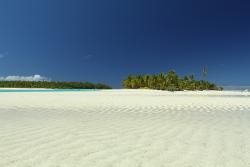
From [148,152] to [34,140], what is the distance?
2.32 metres

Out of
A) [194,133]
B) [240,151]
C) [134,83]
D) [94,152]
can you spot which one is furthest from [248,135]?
[134,83]

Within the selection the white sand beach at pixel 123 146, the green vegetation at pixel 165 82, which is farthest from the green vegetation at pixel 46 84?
the white sand beach at pixel 123 146

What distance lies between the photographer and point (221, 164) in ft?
15.0

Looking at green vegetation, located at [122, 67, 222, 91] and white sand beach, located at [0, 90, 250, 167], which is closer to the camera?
white sand beach, located at [0, 90, 250, 167]

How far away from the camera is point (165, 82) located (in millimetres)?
81312

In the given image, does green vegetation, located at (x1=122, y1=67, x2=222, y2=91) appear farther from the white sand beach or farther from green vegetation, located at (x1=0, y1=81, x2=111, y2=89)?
the white sand beach

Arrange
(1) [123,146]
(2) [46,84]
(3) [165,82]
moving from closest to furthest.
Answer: (1) [123,146]
(3) [165,82]
(2) [46,84]

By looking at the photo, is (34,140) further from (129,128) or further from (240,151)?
(240,151)

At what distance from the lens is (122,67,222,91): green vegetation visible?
8144 centimetres

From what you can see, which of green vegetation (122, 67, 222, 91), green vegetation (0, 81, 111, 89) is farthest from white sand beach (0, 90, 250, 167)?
green vegetation (0, 81, 111, 89)

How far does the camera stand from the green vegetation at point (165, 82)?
8144cm

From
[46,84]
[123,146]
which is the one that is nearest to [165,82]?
[46,84]

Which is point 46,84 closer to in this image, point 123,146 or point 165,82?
point 165,82

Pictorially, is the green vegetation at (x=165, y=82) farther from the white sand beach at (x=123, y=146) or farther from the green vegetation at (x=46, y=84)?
the white sand beach at (x=123, y=146)
